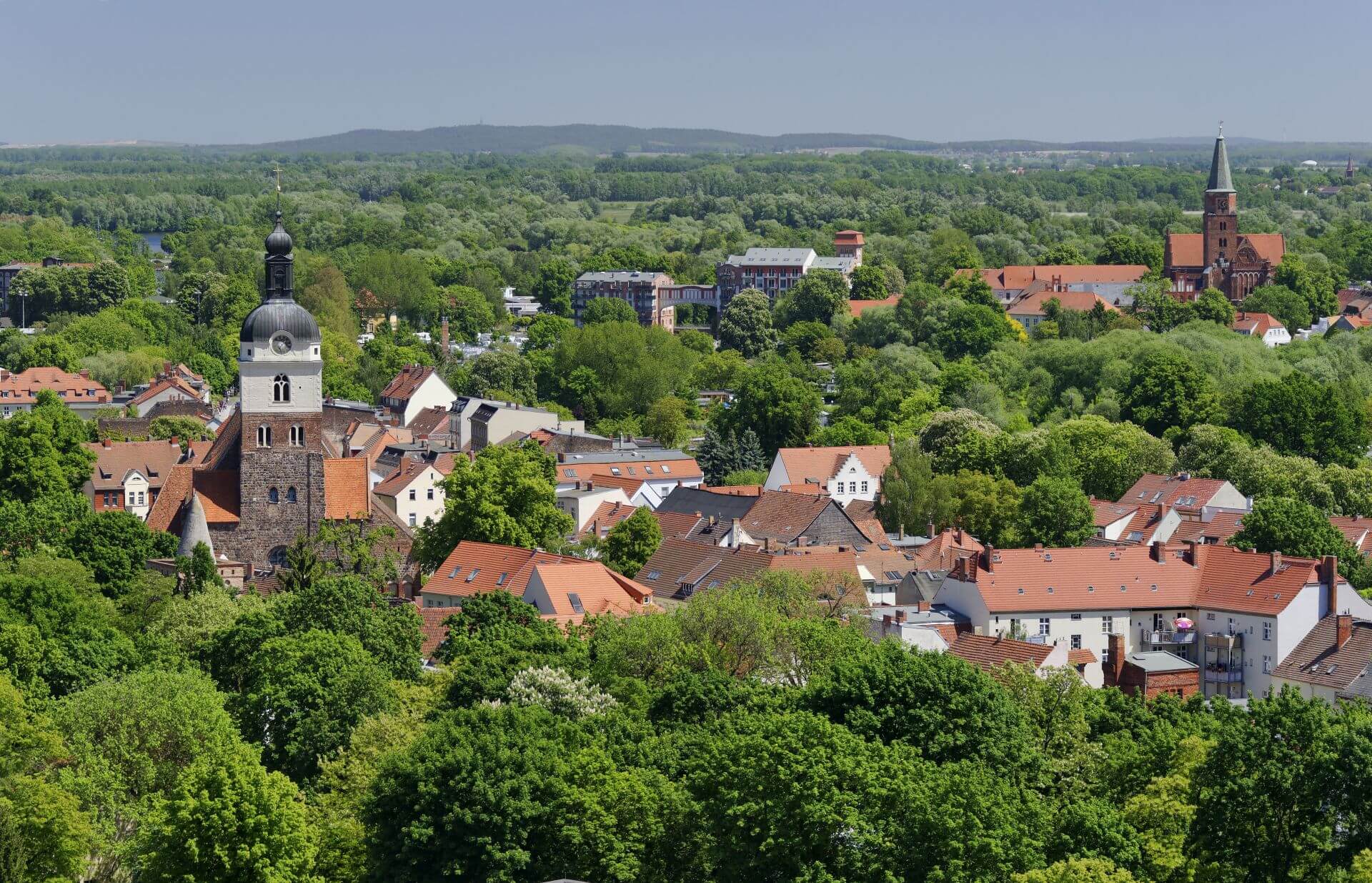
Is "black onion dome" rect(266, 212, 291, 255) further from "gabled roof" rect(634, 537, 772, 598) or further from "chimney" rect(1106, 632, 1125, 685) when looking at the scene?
"chimney" rect(1106, 632, 1125, 685)

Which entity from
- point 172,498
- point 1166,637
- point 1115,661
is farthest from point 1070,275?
point 1115,661

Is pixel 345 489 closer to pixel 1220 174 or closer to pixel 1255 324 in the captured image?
pixel 1255 324

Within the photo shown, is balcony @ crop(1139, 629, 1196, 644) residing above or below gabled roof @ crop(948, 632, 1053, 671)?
below

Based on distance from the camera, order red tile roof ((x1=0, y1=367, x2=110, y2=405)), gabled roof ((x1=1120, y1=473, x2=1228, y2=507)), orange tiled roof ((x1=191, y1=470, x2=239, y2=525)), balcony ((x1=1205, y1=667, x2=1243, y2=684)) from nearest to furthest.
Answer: balcony ((x1=1205, y1=667, x2=1243, y2=684)), orange tiled roof ((x1=191, y1=470, x2=239, y2=525)), gabled roof ((x1=1120, y1=473, x2=1228, y2=507)), red tile roof ((x1=0, y1=367, x2=110, y2=405))

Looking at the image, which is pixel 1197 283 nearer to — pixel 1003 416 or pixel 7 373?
pixel 1003 416

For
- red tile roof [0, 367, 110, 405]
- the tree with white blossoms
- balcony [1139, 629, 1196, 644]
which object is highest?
the tree with white blossoms

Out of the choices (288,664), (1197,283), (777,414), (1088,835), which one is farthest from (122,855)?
(1197,283)

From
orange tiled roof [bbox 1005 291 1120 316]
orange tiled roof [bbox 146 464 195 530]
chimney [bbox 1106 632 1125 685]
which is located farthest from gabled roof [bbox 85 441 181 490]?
orange tiled roof [bbox 1005 291 1120 316]
